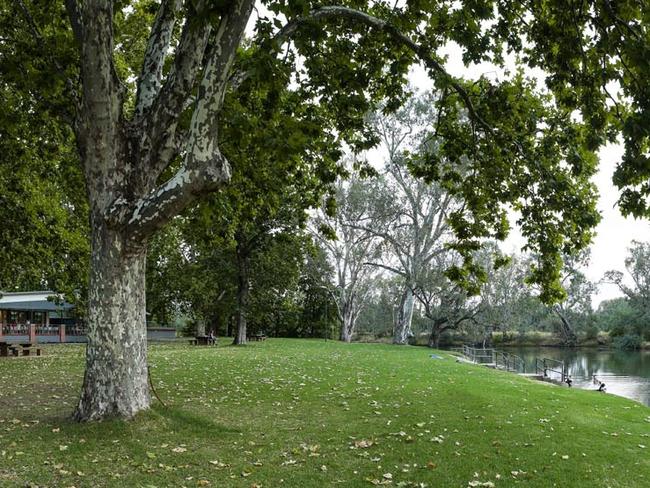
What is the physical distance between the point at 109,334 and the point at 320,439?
3.45 meters

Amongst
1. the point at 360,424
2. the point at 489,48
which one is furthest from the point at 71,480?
the point at 489,48

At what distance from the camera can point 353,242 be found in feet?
160

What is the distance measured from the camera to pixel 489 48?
980cm

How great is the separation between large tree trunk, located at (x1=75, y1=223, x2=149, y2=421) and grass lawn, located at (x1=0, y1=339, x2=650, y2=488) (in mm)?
327

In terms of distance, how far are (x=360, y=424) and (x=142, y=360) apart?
3679mm

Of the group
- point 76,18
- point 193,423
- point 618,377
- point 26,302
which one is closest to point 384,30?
point 76,18

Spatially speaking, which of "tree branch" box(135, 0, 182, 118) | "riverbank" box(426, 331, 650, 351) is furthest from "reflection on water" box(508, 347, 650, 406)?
"riverbank" box(426, 331, 650, 351)

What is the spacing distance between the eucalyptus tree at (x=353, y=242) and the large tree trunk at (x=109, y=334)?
3080 cm

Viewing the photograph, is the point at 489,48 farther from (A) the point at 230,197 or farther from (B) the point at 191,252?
(B) the point at 191,252

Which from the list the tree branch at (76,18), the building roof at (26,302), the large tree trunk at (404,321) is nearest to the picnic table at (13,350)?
the tree branch at (76,18)

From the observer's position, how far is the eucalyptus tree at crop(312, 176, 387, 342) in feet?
145

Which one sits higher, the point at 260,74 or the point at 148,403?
the point at 260,74

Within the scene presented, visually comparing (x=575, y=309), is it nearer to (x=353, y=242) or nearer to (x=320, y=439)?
(x=353, y=242)

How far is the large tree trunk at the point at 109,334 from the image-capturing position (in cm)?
803
